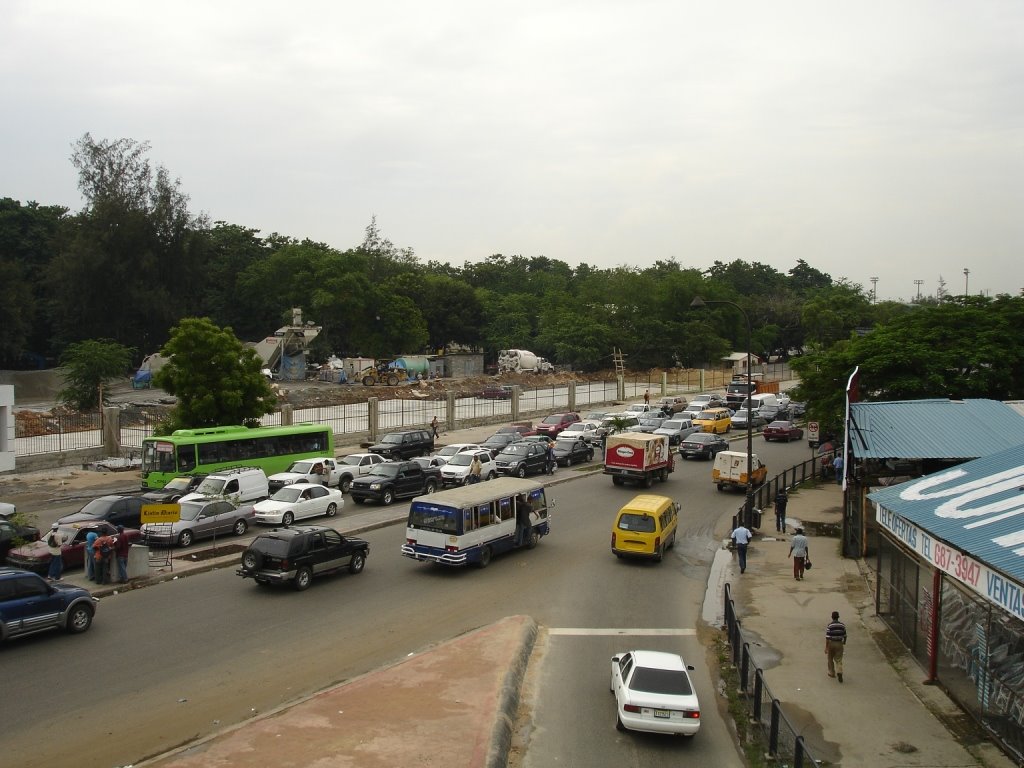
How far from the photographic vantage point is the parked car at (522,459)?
37219 millimetres

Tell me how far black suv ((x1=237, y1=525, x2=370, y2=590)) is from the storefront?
1285 centimetres

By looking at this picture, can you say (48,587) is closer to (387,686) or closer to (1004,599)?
(387,686)

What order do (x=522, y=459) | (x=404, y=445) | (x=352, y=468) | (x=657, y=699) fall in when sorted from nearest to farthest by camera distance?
1. (x=657, y=699)
2. (x=352, y=468)
3. (x=522, y=459)
4. (x=404, y=445)

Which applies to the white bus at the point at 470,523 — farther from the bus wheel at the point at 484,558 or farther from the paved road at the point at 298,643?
the paved road at the point at 298,643

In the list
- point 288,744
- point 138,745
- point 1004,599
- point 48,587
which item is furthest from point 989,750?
point 48,587

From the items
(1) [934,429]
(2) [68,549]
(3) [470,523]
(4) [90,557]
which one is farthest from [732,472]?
(2) [68,549]

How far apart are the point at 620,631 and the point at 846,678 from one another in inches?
185

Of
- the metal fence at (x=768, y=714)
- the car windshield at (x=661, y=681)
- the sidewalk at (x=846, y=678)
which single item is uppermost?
the car windshield at (x=661, y=681)

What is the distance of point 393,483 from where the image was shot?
31922mm

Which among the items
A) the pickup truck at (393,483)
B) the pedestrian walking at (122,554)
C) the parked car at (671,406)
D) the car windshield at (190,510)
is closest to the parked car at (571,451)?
the pickup truck at (393,483)

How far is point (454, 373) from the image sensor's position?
298ft

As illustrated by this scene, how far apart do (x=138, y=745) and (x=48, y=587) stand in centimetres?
573

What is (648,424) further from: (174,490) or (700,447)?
(174,490)

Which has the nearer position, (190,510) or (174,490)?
(190,510)
